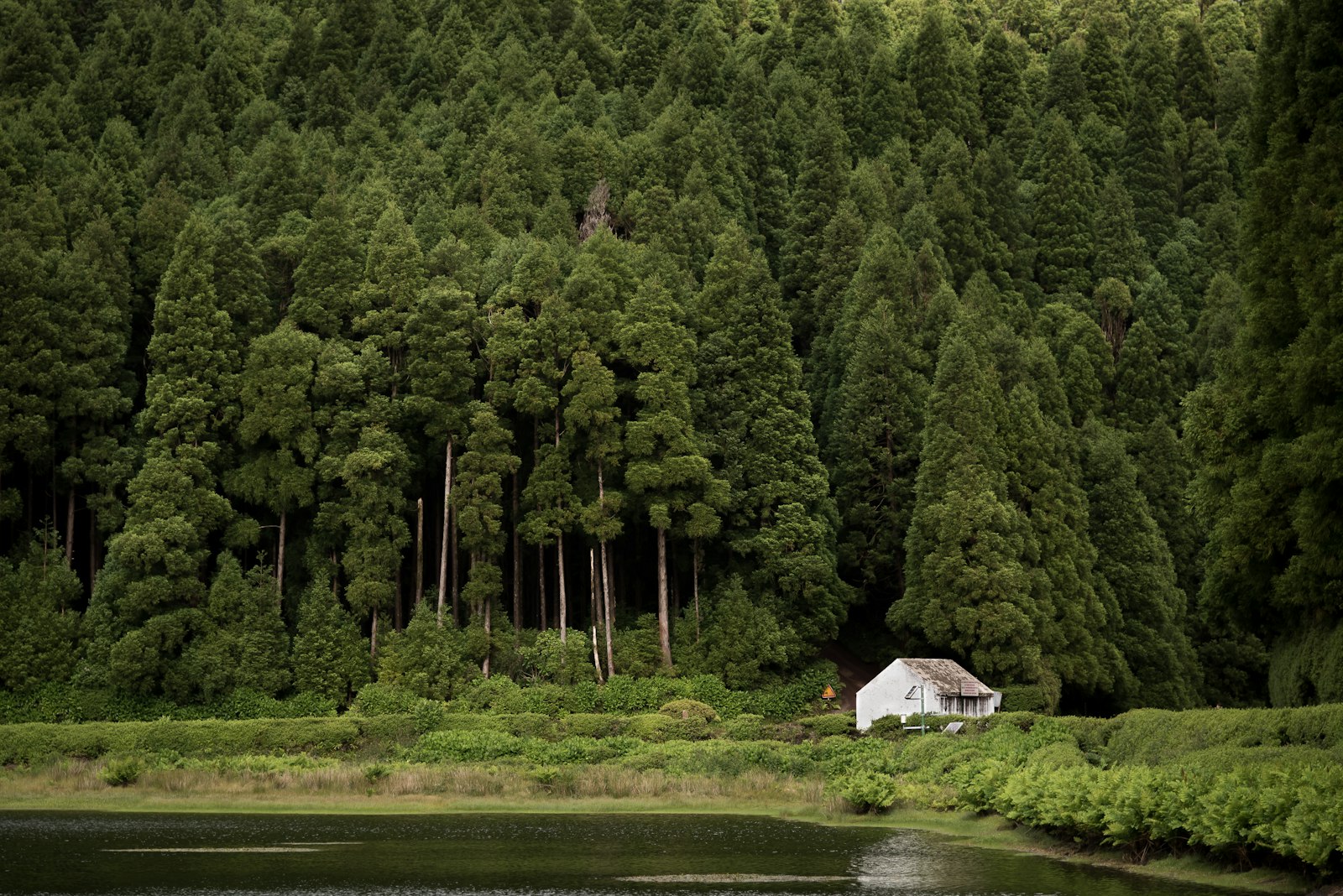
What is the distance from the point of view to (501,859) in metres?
29.5

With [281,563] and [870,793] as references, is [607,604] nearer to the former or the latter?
[281,563]

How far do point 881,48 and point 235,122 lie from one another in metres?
44.3

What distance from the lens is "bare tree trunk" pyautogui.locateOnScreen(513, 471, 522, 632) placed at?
65.4 metres

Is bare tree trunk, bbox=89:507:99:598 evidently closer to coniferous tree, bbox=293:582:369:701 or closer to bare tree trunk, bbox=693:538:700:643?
coniferous tree, bbox=293:582:369:701

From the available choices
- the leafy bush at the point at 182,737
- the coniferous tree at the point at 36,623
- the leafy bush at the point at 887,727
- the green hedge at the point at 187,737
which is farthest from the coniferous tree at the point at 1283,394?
the coniferous tree at the point at 36,623

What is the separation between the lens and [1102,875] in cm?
2642

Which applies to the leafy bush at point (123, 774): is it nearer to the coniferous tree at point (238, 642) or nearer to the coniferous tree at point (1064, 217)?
the coniferous tree at point (238, 642)

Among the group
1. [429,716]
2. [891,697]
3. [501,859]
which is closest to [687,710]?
[891,697]

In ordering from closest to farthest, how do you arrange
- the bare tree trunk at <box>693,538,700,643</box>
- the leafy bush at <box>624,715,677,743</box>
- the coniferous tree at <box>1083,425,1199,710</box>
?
the leafy bush at <box>624,715,677,743</box>
the bare tree trunk at <box>693,538,700,643</box>
the coniferous tree at <box>1083,425,1199,710</box>

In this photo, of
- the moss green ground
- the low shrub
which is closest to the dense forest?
the moss green ground

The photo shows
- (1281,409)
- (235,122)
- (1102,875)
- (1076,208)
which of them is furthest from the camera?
(1076,208)

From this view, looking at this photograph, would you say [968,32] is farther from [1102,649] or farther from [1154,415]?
[1102,649]

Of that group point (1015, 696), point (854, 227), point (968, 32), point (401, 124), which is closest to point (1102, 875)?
point (1015, 696)

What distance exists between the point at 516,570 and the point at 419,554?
147 inches
